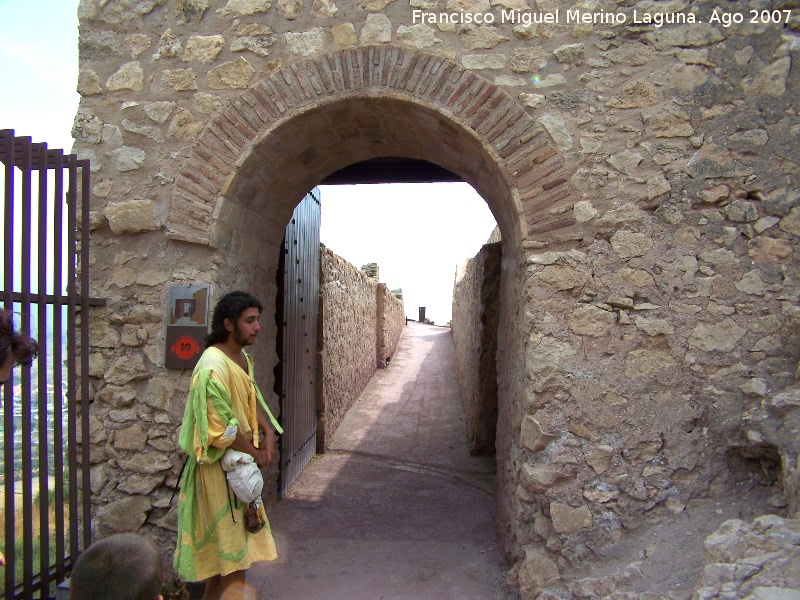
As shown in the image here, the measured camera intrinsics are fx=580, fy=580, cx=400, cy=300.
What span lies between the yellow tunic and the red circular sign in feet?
2.42

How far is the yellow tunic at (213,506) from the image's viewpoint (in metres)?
2.67

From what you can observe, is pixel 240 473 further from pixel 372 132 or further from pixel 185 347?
pixel 372 132

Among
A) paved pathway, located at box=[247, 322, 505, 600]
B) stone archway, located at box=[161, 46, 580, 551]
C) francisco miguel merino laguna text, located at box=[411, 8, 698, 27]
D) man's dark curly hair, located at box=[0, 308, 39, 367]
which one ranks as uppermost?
francisco miguel merino laguna text, located at box=[411, 8, 698, 27]

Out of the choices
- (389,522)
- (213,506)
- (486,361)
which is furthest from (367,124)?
(486,361)

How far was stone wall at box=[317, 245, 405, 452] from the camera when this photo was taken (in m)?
6.98

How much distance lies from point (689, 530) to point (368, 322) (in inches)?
333

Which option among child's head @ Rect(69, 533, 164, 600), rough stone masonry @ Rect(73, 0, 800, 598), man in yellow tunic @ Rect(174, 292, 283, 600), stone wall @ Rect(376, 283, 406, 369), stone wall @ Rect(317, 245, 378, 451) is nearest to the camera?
child's head @ Rect(69, 533, 164, 600)

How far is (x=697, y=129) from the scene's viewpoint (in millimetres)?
3225

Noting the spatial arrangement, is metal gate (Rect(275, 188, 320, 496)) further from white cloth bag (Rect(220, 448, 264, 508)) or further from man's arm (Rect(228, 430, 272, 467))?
white cloth bag (Rect(220, 448, 264, 508))

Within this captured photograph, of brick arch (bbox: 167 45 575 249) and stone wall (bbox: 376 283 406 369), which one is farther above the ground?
brick arch (bbox: 167 45 575 249)

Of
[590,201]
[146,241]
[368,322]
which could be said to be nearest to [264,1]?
[146,241]

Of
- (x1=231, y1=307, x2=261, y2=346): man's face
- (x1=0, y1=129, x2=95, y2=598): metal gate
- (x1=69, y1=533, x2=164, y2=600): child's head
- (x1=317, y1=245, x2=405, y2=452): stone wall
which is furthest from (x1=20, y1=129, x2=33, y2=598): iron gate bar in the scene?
(x1=317, y1=245, x2=405, y2=452): stone wall

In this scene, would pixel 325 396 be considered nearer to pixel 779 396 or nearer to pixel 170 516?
pixel 170 516

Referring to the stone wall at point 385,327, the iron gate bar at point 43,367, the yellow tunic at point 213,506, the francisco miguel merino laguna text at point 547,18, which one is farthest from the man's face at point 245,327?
the stone wall at point 385,327
